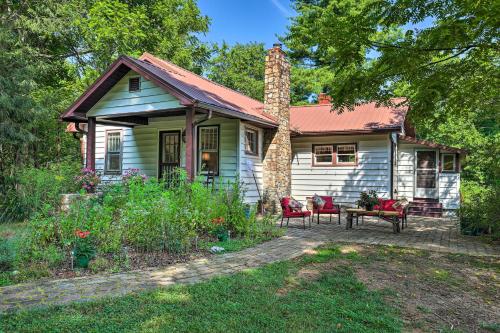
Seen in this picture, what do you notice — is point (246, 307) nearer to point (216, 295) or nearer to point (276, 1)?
point (216, 295)

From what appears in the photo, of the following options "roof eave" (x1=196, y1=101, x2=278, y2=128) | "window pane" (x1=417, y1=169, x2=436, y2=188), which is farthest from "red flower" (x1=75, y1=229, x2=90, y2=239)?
"window pane" (x1=417, y1=169, x2=436, y2=188)

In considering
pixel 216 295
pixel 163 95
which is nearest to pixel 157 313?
pixel 216 295

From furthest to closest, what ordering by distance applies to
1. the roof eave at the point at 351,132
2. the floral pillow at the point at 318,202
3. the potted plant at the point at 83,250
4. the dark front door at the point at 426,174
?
the dark front door at the point at 426,174, the roof eave at the point at 351,132, the floral pillow at the point at 318,202, the potted plant at the point at 83,250

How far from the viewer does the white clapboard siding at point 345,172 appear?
1225cm

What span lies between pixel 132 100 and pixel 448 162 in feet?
35.4

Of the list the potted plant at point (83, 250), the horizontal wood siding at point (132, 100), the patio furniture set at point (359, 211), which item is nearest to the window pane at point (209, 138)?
the horizontal wood siding at point (132, 100)

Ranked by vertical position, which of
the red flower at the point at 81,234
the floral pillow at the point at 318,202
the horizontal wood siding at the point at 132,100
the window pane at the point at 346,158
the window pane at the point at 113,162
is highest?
the horizontal wood siding at the point at 132,100

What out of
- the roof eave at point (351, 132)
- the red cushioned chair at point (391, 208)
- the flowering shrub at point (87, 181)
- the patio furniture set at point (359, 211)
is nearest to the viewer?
the patio furniture set at point (359, 211)

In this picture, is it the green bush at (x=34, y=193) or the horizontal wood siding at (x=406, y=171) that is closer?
the green bush at (x=34, y=193)

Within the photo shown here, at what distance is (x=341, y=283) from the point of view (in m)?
4.30

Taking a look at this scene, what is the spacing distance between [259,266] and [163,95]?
20.0 feet

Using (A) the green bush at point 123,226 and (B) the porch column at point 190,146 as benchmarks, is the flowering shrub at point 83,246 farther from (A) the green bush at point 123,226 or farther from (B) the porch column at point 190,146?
(B) the porch column at point 190,146

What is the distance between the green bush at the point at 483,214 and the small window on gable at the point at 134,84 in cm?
900

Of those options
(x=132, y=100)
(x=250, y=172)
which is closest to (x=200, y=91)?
(x=132, y=100)
